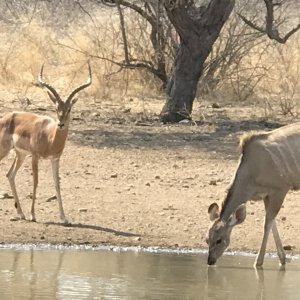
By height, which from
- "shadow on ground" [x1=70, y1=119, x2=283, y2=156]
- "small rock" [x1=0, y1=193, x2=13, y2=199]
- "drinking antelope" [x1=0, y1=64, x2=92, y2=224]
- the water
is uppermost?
"drinking antelope" [x1=0, y1=64, x2=92, y2=224]

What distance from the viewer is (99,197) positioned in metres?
14.1

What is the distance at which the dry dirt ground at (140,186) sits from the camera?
12.6 metres

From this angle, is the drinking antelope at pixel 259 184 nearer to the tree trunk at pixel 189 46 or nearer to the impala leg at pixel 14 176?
the impala leg at pixel 14 176

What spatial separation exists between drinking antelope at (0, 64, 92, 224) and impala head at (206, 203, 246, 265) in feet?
7.49

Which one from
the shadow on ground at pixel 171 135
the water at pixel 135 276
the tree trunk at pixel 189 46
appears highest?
the tree trunk at pixel 189 46

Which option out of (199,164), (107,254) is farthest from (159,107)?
(107,254)

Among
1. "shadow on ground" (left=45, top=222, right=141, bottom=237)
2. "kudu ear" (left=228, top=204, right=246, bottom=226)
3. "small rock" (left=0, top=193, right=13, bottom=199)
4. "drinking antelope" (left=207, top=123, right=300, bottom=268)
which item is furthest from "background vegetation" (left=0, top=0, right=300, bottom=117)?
"kudu ear" (left=228, top=204, right=246, bottom=226)

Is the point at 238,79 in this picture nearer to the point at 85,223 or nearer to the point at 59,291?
the point at 85,223

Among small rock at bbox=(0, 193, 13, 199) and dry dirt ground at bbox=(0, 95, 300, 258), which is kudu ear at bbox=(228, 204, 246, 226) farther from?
small rock at bbox=(0, 193, 13, 199)

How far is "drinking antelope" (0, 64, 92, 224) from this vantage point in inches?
516

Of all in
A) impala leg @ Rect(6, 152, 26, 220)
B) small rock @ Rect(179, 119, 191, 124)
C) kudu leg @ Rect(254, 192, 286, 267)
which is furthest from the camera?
small rock @ Rect(179, 119, 191, 124)

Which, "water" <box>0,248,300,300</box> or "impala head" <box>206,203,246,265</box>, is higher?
"impala head" <box>206,203,246,265</box>

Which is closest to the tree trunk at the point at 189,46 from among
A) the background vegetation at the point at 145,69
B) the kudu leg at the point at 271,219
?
the background vegetation at the point at 145,69

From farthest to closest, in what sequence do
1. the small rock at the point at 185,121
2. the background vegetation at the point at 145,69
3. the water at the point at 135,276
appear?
the background vegetation at the point at 145,69, the small rock at the point at 185,121, the water at the point at 135,276
